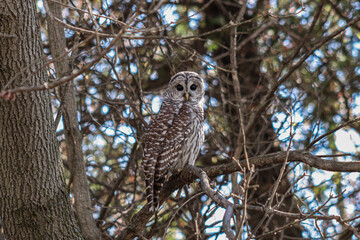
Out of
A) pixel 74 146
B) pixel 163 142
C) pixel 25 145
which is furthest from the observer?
pixel 163 142

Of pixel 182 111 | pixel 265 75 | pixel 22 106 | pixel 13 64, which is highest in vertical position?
pixel 265 75

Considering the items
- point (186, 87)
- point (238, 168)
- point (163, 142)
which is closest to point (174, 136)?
point (163, 142)

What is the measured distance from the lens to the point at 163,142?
445cm

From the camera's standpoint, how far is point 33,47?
10.4ft

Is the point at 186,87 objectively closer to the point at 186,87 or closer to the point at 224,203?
the point at 186,87

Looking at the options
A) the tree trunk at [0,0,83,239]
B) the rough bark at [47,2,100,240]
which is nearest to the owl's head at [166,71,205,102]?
the rough bark at [47,2,100,240]

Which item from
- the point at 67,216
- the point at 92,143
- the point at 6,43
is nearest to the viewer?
the point at 6,43

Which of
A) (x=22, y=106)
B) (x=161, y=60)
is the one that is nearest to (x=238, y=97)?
(x=161, y=60)

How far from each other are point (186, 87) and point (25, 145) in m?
2.29

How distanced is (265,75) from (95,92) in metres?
2.26

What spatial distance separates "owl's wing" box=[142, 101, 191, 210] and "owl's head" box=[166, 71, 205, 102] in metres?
0.28

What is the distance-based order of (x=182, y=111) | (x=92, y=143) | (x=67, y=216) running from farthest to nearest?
(x=92, y=143) < (x=182, y=111) < (x=67, y=216)

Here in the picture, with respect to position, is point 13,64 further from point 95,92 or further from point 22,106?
point 95,92

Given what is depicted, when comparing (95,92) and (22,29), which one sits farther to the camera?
(95,92)
